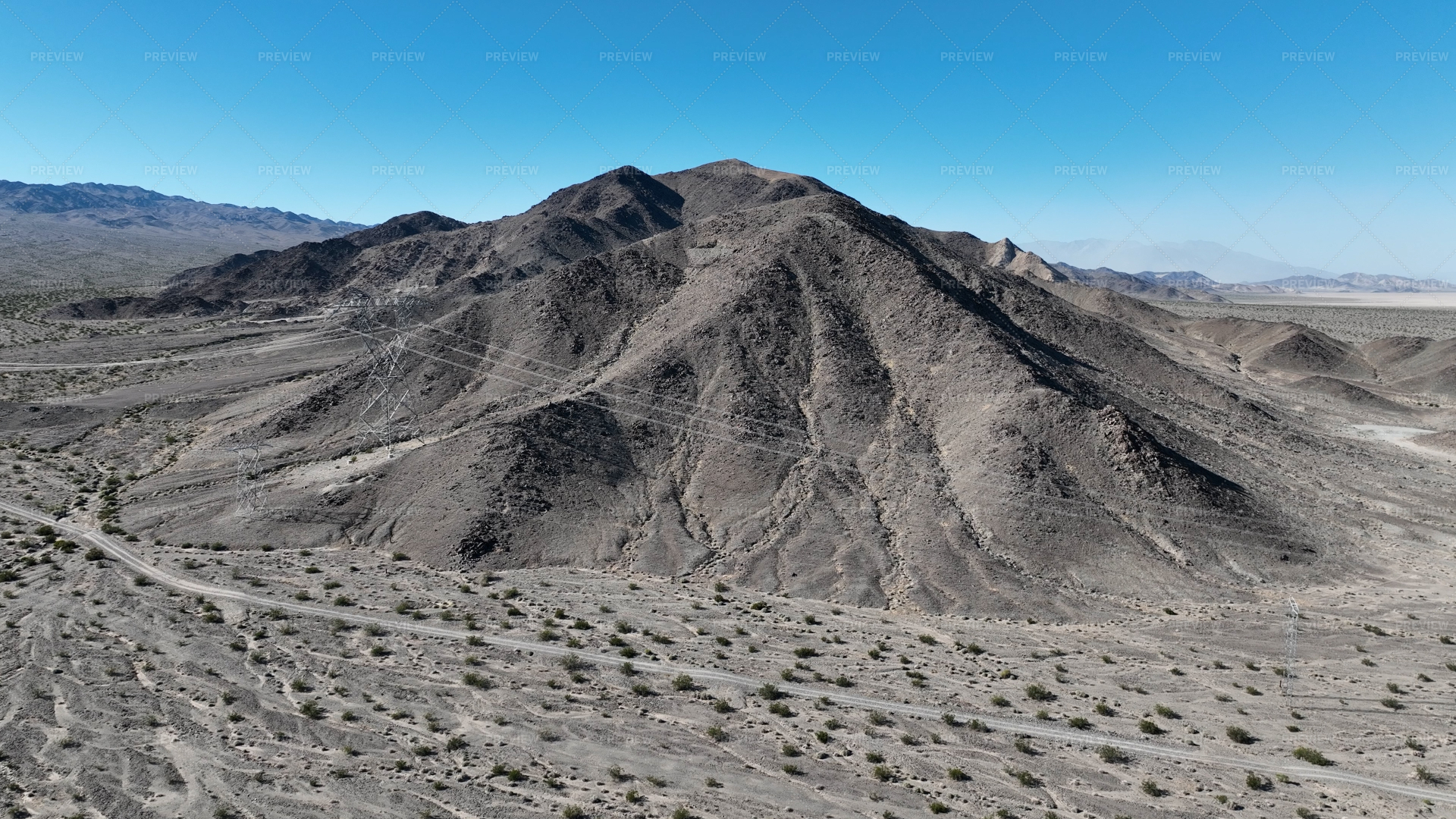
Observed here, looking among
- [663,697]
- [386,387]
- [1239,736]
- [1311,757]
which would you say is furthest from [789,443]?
[1311,757]

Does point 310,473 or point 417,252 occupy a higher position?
point 417,252

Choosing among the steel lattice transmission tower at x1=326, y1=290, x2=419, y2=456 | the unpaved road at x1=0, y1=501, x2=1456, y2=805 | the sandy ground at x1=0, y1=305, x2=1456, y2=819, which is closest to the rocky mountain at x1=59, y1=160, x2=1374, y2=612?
the steel lattice transmission tower at x1=326, y1=290, x2=419, y2=456

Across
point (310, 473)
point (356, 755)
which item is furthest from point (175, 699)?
point (310, 473)

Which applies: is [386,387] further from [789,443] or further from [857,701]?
[857,701]

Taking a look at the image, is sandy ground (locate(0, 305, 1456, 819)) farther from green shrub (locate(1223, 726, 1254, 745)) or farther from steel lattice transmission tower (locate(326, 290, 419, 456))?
steel lattice transmission tower (locate(326, 290, 419, 456))

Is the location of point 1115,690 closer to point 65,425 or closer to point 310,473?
point 310,473
